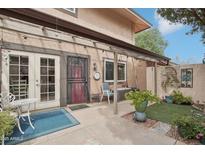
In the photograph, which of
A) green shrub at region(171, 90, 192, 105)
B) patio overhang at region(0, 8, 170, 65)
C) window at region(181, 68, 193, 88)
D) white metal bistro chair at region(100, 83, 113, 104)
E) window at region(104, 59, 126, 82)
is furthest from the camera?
window at region(104, 59, 126, 82)

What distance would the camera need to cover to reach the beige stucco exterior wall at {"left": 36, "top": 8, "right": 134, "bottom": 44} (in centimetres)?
614

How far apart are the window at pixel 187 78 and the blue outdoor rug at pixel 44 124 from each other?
6372mm

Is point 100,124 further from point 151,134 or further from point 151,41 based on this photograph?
point 151,41

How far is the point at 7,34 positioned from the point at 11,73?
4.06ft

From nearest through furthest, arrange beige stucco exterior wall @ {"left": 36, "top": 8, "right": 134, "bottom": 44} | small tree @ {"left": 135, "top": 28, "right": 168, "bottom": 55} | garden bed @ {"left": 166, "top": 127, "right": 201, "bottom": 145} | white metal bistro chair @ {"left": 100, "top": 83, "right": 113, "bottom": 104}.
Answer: garden bed @ {"left": 166, "top": 127, "right": 201, "bottom": 145} → beige stucco exterior wall @ {"left": 36, "top": 8, "right": 134, "bottom": 44} → white metal bistro chair @ {"left": 100, "top": 83, "right": 113, "bottom": 104} → small tree @ {"left": 135, "top": 28, "right": 168, "bottom": 55}

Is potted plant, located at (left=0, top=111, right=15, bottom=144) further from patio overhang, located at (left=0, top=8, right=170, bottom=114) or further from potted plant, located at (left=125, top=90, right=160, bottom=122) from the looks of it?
potted plant, located at (left=125, top=90, right=160, bottom=122)

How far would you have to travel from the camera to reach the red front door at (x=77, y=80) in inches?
248

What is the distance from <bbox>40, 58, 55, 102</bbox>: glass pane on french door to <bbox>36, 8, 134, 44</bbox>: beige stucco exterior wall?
1960mm

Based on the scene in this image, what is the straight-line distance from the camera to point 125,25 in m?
9.53

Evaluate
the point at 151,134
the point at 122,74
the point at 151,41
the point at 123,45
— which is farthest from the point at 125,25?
the point at 151,41

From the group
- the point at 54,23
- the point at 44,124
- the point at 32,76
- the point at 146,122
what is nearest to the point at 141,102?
the point at 146,122

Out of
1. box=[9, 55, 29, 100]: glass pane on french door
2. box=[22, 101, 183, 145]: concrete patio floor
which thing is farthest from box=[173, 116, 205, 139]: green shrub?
box=[9, 55, 29, 100]: glass pane on french door

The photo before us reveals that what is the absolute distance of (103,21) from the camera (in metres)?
7.96

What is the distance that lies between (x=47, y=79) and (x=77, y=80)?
1.38 metres
